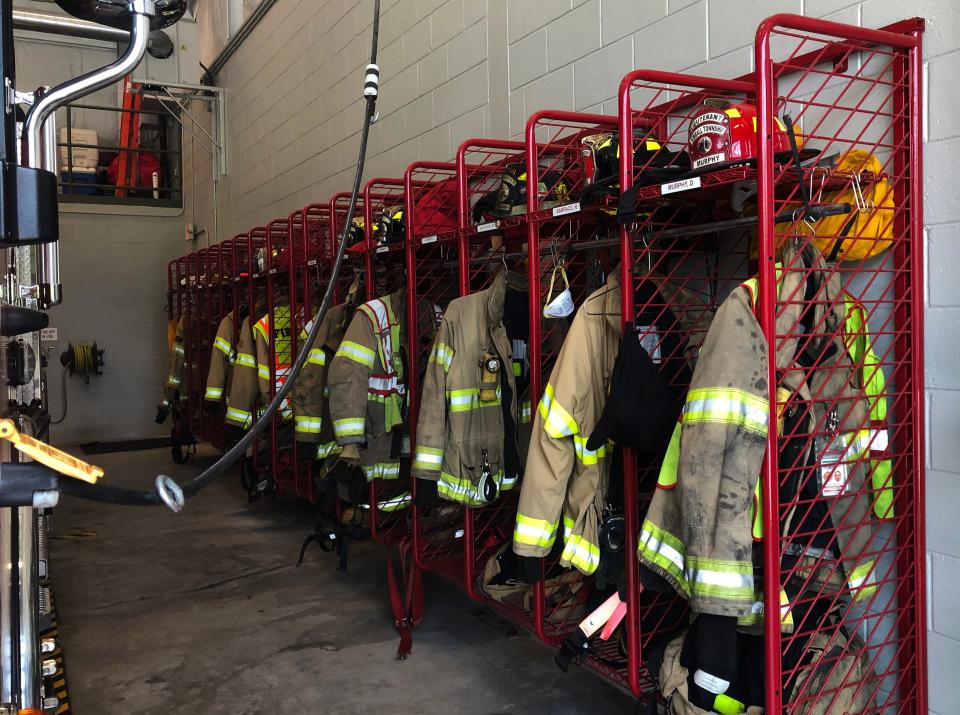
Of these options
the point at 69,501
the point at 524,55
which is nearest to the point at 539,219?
the point at 524,55

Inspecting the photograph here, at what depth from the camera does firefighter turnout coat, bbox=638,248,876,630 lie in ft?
6.01

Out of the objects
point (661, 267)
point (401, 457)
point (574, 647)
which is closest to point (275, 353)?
point (401, 457)

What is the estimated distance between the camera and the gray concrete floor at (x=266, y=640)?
3.13 m

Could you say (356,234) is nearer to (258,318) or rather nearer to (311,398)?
(311,398)

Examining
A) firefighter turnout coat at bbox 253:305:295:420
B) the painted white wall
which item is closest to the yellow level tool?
firefighter turnout coat at bbox 253:305:295:420

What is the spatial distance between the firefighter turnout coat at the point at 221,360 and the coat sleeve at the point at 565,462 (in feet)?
14.2

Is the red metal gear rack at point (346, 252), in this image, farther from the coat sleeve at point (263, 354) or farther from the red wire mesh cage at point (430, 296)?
the coat sleeve at point (263, 354)

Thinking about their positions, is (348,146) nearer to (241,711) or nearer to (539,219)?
(539,219)

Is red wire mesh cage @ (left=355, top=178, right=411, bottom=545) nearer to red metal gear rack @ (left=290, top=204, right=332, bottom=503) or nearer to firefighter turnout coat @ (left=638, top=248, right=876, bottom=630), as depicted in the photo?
red metal gear rack @ (left=290, top=204, right=332, bottom=503)

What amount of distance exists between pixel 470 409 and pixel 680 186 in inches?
51.8

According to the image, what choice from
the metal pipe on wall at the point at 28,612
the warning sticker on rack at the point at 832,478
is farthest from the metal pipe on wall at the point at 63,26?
the warning sticker on rack at the point at 832,478

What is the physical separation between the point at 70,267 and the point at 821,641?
957cm

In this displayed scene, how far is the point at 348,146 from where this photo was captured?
19.3ft

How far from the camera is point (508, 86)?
4.07 m
